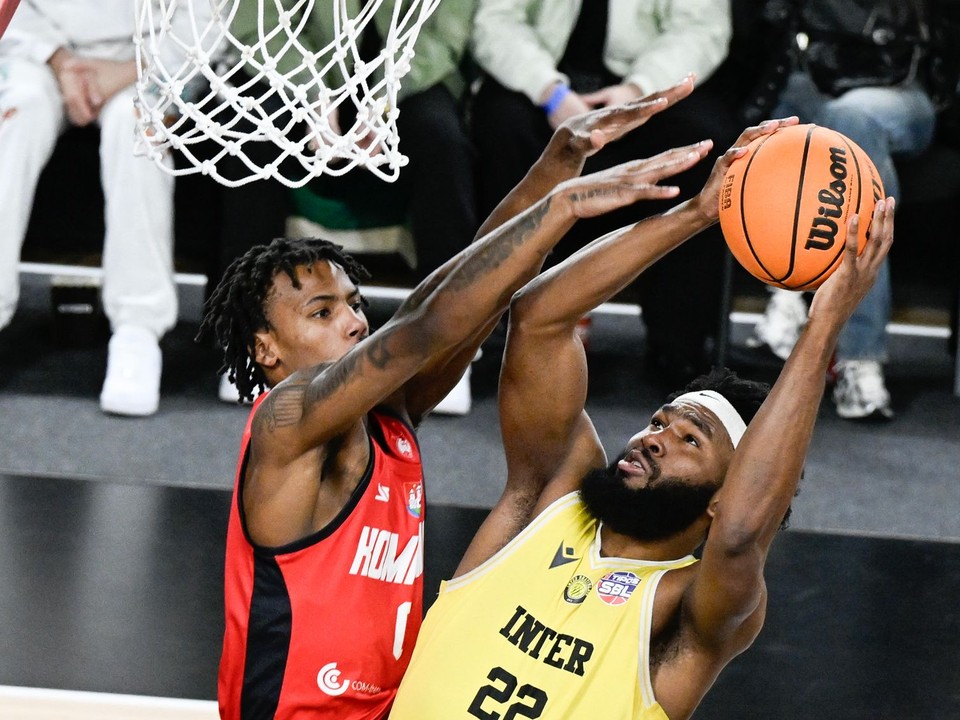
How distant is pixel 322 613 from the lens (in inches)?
94.1

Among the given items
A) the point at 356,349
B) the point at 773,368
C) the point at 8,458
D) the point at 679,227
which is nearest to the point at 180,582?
the point at 8,458

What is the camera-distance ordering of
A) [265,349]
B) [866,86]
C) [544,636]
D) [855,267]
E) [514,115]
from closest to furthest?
[855,267] < [544,636] < [265,349] < [514,115] < [866,86]

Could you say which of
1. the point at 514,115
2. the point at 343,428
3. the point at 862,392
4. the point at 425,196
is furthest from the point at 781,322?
the point at 343,428

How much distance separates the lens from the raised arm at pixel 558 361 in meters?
2.28

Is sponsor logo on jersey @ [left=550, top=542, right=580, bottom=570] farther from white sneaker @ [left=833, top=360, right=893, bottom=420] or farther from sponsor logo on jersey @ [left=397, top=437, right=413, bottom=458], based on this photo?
white sneaker @ [left=833, top=360, right=893, bottom=420]

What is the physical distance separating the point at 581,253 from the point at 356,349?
1.52ft

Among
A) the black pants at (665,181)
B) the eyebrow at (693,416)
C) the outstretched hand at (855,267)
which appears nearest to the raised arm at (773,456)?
the outstretched hand at (855,267)

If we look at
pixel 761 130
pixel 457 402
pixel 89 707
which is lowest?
pixel 457 402

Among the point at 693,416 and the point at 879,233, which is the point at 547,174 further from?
the point at 879,233

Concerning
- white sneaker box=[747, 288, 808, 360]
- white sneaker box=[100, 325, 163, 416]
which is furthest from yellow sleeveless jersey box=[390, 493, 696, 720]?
white sneaker box=[747, 288, 808, 360]

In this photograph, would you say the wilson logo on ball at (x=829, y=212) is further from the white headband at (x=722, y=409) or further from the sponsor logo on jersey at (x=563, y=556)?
the sponsor logo on jersey at (x=563, y=556)

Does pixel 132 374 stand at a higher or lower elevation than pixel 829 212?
lower

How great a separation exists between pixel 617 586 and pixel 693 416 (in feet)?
1.11

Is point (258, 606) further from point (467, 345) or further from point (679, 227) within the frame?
point (679, 227)
